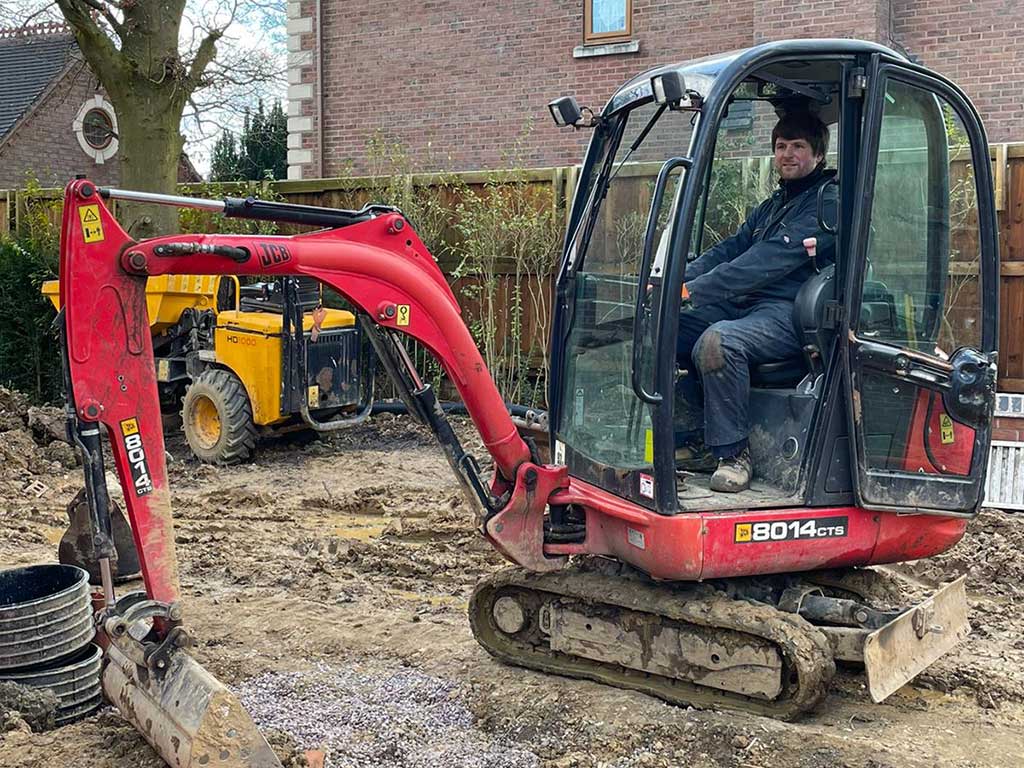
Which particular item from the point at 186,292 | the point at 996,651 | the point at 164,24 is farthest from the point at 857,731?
the point at 164,24

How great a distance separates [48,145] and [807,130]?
2198 cm

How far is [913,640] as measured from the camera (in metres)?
4.33

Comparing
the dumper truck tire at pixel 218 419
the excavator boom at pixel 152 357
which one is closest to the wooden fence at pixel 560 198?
the dumper truck tire at pixel 218 419

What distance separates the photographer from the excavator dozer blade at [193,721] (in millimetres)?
3430

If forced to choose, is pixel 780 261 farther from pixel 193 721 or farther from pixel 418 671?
pixel 193 721

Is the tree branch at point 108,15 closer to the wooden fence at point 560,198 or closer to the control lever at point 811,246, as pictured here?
the wooden fence at point 560,198

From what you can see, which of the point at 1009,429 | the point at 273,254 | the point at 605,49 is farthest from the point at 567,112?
the point at 605,49


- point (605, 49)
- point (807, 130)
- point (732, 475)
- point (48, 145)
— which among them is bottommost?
point (732, 475)

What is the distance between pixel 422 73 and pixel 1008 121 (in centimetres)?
721

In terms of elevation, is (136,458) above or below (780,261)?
below

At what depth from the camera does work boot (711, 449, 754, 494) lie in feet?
14.1

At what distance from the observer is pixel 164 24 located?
10.5 meters

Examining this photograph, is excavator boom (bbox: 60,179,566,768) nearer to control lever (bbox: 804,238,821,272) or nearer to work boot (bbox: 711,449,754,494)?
work boot (bbox: 711,449,754,494)

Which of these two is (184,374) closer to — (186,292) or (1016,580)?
(186,292)
